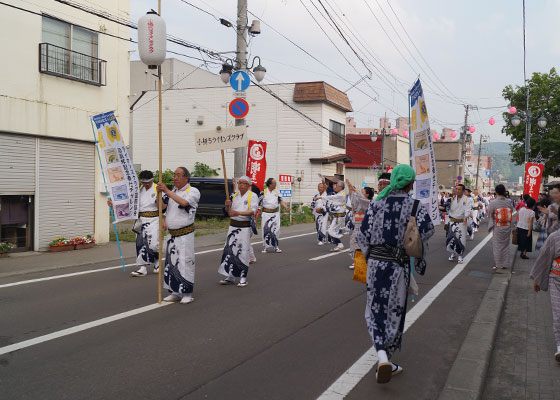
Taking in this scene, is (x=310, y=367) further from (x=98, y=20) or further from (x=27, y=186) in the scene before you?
(x=98, y=20)

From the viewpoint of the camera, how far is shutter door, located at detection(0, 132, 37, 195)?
11.9 meters

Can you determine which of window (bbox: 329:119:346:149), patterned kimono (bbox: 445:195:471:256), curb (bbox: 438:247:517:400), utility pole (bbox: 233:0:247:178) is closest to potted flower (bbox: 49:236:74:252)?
utility pole (bbox: 233:0:247:178)

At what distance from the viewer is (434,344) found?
5.70 metres

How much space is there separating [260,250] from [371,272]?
987cm

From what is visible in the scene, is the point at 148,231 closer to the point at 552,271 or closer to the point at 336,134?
the point at 552,271

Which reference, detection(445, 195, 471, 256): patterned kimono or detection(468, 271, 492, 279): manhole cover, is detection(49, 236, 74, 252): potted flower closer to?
detection(445, 195, 471, 256): patterned kimono

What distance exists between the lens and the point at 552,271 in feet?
17.1

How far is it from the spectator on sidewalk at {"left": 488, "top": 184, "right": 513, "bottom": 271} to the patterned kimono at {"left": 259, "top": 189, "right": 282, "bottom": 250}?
5.35 m

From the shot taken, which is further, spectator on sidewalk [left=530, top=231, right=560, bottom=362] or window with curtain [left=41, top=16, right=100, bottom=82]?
window with curtain [left=41, top=16, right=100, bottom=82]

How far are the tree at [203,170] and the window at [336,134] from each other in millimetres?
7911

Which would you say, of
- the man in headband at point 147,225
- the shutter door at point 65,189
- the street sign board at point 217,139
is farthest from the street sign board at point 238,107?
the street sign board at point 217,139

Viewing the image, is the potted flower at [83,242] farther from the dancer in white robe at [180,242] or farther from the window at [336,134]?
the window at [336,134]

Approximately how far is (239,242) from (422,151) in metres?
3.45

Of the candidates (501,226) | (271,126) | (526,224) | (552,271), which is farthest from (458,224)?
(271,126)
